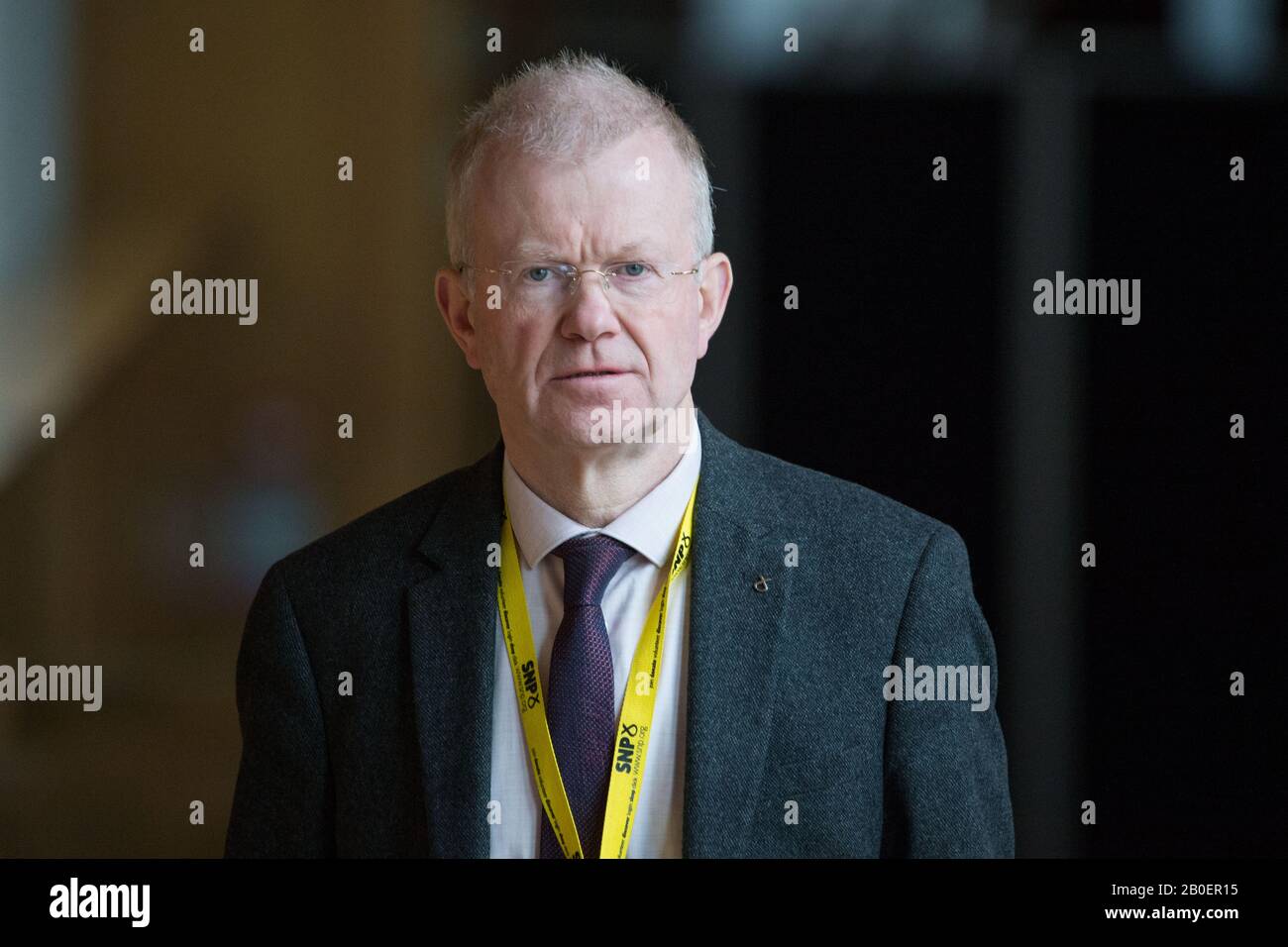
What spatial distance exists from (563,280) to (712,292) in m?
0.30

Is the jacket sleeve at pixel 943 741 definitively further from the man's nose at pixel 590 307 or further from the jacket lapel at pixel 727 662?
the man's nose at pixel 590 307

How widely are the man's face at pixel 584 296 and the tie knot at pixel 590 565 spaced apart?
0.17m

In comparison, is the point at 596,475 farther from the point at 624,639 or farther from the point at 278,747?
the point at 278,747

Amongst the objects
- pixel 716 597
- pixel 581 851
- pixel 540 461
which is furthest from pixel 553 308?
pixel 581 851

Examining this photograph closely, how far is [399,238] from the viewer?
7.27 ft

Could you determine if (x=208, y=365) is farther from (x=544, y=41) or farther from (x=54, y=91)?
(x=544, y=41)

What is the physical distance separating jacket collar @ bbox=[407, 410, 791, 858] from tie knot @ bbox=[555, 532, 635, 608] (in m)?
0.12

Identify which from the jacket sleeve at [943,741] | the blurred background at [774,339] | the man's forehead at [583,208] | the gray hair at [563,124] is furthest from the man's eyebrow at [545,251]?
the jacket sleeve at [943,741]

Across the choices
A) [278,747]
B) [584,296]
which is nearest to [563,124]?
[584,296]

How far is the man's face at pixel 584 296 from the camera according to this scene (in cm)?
196

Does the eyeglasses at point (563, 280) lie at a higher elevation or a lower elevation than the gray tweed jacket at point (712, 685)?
higher

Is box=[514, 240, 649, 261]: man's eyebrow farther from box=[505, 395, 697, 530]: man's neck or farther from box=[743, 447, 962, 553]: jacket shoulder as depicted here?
box=[743, 447, 962, 553]: jacket shoulder

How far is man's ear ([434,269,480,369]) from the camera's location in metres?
2.09

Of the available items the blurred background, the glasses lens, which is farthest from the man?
the blurred background
